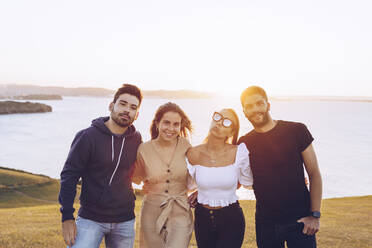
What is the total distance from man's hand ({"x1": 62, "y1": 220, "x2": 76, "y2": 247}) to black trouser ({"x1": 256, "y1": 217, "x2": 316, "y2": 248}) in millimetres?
2957

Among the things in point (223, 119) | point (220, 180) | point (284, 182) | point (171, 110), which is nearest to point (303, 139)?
point (284, 182)

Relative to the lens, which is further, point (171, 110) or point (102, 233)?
point (171, 110)

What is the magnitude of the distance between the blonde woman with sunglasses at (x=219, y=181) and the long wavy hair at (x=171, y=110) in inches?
22.4

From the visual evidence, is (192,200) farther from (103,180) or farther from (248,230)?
(248,230)

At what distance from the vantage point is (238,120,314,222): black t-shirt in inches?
201

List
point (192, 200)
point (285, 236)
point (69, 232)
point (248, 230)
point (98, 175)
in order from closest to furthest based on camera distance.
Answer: point (69, 232)
point (98, 175)
point (285, 236)
point (192, 200)
point (248, 230)

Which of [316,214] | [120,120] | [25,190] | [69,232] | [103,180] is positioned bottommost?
[25,190]

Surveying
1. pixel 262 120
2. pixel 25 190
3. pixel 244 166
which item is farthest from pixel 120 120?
pixel 25 190

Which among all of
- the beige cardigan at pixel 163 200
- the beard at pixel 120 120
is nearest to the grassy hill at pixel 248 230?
the beige cardigan at pixel 163 200

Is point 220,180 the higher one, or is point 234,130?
point 234,130

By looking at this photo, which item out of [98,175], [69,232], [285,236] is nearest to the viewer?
[69,232]

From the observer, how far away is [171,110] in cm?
556

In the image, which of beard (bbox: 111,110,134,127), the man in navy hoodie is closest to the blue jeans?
the man in navy hoodie

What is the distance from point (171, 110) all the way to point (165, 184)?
125cm
